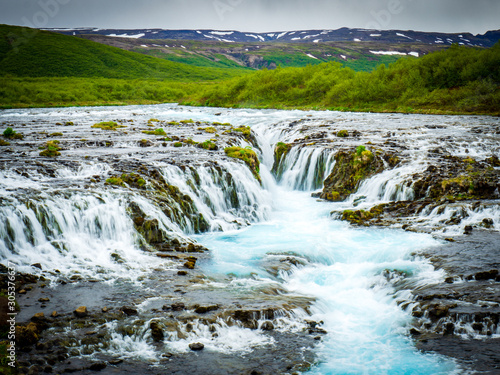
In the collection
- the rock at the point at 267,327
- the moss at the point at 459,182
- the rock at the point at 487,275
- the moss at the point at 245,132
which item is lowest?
the rock at the point at 267,327

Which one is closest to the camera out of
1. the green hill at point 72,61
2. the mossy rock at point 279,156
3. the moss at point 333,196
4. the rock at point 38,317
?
the rock at point 38,317

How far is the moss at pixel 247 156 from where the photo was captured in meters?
24.7

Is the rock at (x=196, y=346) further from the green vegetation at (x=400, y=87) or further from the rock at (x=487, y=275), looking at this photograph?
the green vegetation at (x=400, y=87)

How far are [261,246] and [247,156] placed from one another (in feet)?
31.6

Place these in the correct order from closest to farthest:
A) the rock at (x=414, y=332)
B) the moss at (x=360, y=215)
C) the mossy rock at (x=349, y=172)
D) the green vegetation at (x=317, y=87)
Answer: the rock at (x=414, y=332), the moss at (x=360, y=215), the mossy rock at (x=349, y=172), the green vegetation at (x=317, y=87)

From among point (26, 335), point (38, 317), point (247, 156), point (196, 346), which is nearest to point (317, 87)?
point (247, 156)

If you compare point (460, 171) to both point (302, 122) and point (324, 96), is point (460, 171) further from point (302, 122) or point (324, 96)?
point (324, 96)

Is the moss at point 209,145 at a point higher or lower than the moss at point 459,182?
higher

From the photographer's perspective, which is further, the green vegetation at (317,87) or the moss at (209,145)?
the green vegetation at (317,87)

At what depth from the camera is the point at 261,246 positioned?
1664 centimetres

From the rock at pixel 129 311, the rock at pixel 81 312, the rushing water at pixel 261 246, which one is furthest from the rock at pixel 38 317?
the rushing water at pixel 261 246

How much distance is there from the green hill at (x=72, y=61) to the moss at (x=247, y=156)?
122 meters

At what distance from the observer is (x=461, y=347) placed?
9.11 m

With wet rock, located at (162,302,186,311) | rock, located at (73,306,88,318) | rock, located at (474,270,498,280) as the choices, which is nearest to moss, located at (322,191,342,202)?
rock, located at (474,270,498,280)
